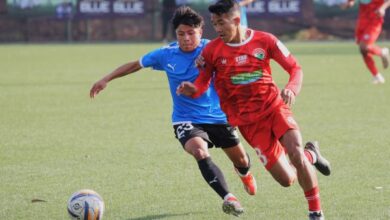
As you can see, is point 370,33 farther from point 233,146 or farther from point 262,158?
point 262,158

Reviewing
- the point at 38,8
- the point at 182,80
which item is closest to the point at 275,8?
the point at 38,8

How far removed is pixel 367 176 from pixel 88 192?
278 centimetres

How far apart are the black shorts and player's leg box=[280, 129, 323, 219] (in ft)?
3.18

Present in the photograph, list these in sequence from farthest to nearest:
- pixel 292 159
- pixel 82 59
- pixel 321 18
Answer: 1. pixel 321 18
2. pixel 82 59
3. pixel 292 159

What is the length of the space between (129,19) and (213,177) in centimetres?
2875

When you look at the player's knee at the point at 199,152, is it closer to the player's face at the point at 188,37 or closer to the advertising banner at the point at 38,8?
the player's face at the point at 188,37

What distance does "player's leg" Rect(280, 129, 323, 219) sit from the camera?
6141mm

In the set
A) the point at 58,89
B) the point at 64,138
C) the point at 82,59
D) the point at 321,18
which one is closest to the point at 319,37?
the point at 321,18

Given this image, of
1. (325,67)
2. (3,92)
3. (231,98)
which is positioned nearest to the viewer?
(231,98)

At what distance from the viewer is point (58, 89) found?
658 inches

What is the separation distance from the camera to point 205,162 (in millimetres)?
6730

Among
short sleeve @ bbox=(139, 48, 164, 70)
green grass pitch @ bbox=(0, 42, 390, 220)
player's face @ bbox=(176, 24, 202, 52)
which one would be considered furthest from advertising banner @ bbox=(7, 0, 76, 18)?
player's face @ bbox=(176, 24, 202, 52)

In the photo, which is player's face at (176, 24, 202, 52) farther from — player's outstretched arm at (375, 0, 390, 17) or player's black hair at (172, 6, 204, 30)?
player's outstretched arm at (375, 0, 390, 17)

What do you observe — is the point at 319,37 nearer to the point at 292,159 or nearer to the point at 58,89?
the point at 58,89
